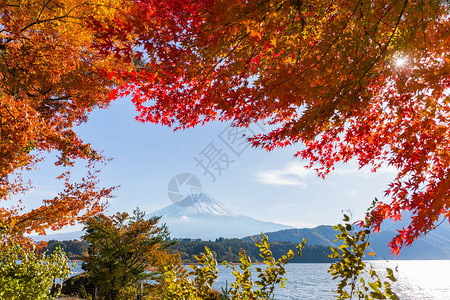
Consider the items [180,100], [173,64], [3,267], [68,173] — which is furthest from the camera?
[68,173]

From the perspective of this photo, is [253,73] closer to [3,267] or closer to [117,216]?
[3,267]

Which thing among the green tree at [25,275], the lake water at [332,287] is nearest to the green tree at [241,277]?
the lake water at [332,287]

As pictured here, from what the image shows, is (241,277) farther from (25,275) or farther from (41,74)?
(41,74)

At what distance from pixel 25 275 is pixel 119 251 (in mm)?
7842

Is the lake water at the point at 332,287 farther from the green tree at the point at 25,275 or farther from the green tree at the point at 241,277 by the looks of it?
the green tree at the point at 25,275

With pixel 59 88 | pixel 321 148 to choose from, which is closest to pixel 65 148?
pixel 59 88

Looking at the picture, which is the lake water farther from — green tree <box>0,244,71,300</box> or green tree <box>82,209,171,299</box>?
green tree <box>82,209,171,299</box>

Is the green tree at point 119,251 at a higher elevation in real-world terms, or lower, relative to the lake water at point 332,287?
higher

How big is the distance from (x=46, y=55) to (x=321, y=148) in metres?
8.65

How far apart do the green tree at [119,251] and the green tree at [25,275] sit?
6777mm

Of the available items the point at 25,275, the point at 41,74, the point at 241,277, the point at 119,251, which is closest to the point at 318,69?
the point at 241,277

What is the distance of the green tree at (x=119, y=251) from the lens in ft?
39.3

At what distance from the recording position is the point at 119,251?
1223 centimetres

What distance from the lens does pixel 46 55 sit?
825 centimetres
